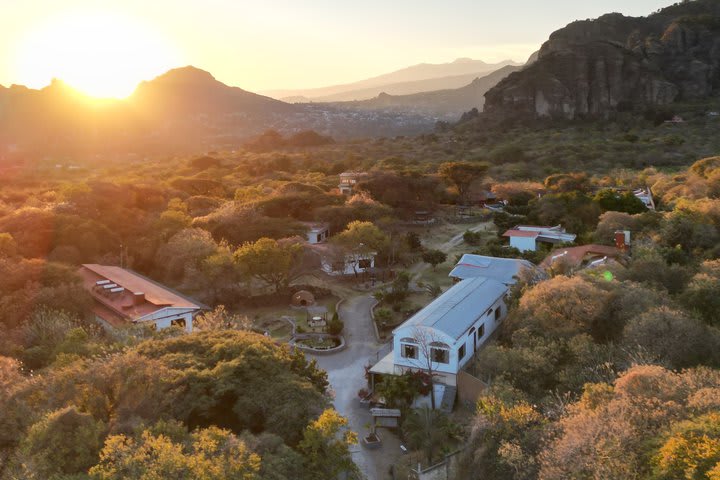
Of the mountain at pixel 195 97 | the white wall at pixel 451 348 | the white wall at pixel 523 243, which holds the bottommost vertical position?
the white wall at pixel 523 243

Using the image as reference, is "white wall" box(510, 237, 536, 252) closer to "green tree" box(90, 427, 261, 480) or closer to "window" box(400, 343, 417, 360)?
"window" box(400, 343, 417, 360)

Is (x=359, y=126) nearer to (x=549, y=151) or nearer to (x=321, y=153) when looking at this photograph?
(x=321, y=153)

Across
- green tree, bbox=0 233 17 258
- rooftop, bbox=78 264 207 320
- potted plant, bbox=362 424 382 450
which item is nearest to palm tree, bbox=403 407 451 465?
potted plant, bbox=362 424 382 450

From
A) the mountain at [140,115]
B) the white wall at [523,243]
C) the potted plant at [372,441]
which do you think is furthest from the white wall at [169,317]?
the mountain at [140,115]

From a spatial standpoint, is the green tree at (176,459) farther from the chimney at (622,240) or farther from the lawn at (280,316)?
the chimney at (622,240)

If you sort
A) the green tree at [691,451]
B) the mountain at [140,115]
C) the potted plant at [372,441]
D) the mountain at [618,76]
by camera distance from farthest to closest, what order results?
the mountain at [140,115]
the mountain at [618,76]
the potted plant at [372,441]
the green tree at [691,451]

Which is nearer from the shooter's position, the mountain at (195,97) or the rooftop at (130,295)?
the rooftop at (130,295)

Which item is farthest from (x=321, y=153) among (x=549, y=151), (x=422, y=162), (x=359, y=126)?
(x=359, y=126)
